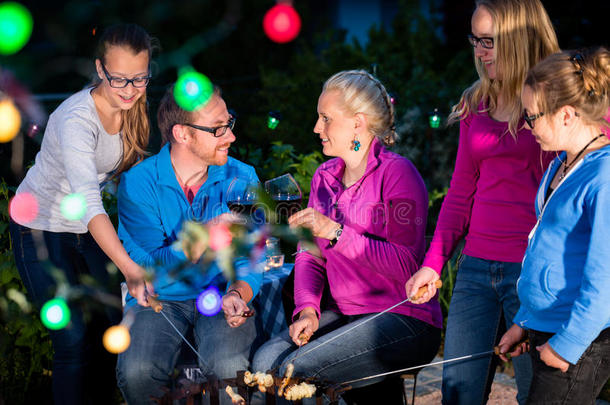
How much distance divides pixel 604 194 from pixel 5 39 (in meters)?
Result: 1.47

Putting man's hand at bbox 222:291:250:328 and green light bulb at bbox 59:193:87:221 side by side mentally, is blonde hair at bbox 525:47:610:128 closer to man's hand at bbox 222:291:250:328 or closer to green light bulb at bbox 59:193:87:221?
man's hand at bbox 222:291:250:328

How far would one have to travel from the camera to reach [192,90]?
219cm

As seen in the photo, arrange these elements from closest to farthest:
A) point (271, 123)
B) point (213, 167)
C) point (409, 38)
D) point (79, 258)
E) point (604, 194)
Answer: point (604, 194)
point (79, 258)
point (213, 167)
point (271, 123)
point (409, 38)

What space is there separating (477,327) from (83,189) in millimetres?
1583

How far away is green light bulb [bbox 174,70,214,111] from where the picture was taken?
196 cm

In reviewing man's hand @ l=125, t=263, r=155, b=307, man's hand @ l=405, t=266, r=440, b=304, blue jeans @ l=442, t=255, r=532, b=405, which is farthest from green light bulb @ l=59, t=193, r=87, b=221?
blue jeans @ l=442, t=255, r=532, b=405

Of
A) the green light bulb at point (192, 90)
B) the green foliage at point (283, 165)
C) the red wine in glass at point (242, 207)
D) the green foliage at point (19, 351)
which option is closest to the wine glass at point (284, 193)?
the red wine in glass at point (242, 207)

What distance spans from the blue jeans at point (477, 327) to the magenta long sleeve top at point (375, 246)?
0.71 feet

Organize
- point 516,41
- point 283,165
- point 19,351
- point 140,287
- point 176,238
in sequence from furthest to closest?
point 283,165 → point 19,351 → point 176,238 → point 516,41 → point 140,287

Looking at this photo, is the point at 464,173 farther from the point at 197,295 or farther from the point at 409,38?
the point at 409,38

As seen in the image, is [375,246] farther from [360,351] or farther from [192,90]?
[192,90]

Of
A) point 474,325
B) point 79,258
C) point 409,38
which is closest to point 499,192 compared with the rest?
point 474,325

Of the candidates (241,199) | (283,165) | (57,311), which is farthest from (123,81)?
(283,165)

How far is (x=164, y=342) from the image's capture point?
95.6 inches
